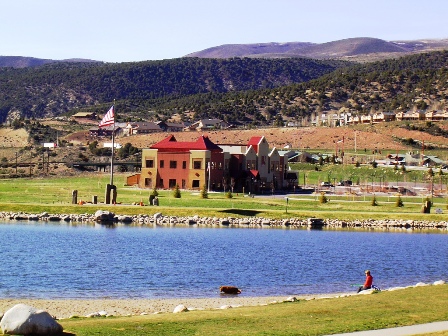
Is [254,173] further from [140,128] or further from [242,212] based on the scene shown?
[140,128]

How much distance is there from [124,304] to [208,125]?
156 metres

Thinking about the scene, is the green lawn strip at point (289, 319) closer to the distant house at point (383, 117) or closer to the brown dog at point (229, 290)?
the brown dog at point (229, 290)

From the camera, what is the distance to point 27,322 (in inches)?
851

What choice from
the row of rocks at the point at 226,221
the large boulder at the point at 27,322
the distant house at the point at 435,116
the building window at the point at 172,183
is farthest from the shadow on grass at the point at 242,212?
the distant house at the point at 435,116

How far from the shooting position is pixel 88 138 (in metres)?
172

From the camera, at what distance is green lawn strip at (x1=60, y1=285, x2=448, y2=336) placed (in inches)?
927

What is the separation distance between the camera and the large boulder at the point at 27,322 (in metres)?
21.7

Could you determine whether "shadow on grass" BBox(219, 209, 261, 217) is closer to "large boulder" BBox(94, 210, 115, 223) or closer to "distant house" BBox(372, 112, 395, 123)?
"large boulder" BBox(94, 210, 115, 223)

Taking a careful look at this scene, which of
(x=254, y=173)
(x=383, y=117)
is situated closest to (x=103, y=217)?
(x=254, y=173)

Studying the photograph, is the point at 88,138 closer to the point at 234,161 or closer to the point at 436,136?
the point at 436,136

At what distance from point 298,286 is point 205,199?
43.7m

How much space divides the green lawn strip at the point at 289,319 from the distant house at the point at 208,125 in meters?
150

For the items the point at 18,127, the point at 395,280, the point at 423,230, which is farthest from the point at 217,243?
the point at 18,127

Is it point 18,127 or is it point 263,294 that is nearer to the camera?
point 263,294
